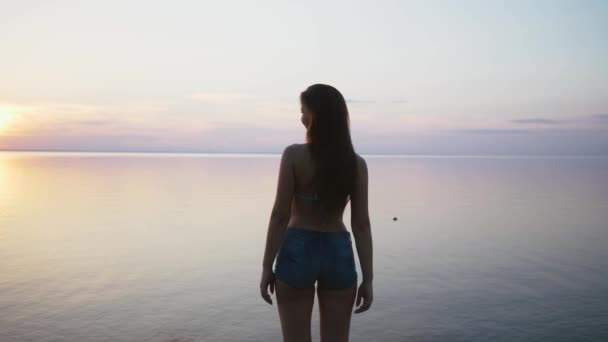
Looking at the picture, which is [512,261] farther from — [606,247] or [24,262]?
[24,262]

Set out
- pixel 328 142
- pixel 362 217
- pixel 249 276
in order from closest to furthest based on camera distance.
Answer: pixel 328 142 → pixel 362 217 → pixel 249 276

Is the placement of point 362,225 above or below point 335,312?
above

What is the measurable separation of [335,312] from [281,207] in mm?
1042

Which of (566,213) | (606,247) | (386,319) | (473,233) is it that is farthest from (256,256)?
(566,213)

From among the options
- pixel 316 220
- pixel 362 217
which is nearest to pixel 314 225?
pixel 316 220

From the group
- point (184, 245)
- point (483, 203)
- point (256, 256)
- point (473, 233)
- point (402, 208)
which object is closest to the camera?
point (256, 256)

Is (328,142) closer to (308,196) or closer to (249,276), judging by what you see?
(308,196)

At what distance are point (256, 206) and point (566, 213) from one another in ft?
79.1

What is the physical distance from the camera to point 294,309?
172 inches

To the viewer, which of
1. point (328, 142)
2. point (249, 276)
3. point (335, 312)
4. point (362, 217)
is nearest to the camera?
point (328, 142)

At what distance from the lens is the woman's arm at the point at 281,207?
4273mm

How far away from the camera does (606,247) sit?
85.1 feet

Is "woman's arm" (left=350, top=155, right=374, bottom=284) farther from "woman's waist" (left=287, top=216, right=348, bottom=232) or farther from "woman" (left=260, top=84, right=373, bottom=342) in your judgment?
"woman's waist" (left=287, top=216, right=348, bottom=232)

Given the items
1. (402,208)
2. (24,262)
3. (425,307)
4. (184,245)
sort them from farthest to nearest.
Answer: (402,208) < (184,245) < (24,262) < (425,307)
